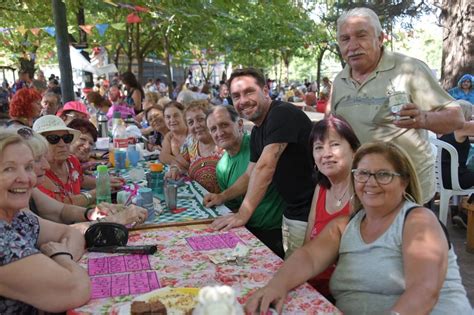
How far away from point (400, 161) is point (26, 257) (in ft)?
5.04

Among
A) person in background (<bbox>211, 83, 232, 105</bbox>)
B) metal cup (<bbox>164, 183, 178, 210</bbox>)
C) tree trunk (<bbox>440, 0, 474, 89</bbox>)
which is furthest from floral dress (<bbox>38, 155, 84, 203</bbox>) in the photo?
person in background (<bbox>211, 83, 232, 105</bbox>)

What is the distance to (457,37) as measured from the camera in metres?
6.66

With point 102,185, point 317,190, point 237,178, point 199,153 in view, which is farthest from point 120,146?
point 317,190

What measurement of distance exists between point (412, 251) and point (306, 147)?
1.22m

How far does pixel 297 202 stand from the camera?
2918mm

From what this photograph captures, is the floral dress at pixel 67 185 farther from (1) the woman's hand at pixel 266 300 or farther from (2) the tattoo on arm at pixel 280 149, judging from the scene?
(1) the woman's hand at pixel 266 300

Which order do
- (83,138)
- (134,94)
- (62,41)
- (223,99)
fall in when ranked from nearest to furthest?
1. (83,138)
2. (62,41)
3. (134,94)
4. (223,99)

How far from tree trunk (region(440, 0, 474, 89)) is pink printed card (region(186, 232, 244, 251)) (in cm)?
571

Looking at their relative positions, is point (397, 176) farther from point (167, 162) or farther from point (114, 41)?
point (114, 41)

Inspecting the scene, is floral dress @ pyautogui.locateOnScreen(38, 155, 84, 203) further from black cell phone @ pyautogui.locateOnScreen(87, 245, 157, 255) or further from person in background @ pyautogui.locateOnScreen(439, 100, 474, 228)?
person in background @ pyautogui.locateOnScreen(439, 100, 474, 228)

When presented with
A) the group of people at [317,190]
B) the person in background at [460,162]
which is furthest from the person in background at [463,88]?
the group of people at [317,190]

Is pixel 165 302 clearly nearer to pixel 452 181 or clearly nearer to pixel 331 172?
pixel 331 172

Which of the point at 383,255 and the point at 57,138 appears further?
the point at 57,138

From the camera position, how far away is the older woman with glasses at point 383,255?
166cm
